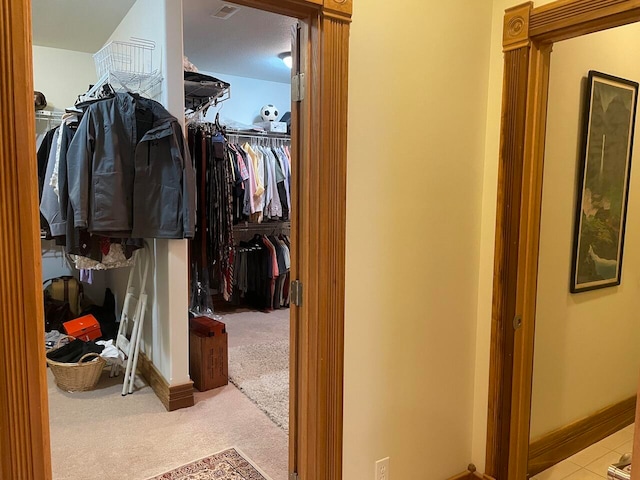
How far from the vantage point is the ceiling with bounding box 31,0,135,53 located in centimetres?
333

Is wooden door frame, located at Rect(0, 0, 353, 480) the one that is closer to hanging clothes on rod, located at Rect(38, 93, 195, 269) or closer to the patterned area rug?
the patterned area rug

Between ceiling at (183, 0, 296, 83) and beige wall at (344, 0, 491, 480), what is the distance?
1836 mm

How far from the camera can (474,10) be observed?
193 cm

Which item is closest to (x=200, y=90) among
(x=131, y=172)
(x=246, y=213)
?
(x=131, y=172)

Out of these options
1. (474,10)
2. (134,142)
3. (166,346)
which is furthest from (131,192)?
(474,10)

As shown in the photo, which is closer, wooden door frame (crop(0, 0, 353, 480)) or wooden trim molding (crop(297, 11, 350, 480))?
wooden door frame (crop(0, 0, 353, 480))

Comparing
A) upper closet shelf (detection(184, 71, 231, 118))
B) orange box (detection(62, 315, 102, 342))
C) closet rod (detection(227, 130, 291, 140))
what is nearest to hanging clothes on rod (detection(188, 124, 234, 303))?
upper closet shelf (detection(184, 71, 231, 118))

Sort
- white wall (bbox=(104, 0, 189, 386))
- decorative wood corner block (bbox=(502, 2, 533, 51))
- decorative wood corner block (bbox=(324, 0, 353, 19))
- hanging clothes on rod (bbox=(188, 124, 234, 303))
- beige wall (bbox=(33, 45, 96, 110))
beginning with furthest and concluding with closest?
beige wall (bbox=(33, 45, 96, 110)) → hanging clothes on rod (bbox=(188, 124, 234, 303)) → white wall (bbox=(104, 0, 189, 386)) → decorative wood corner block (bbox=(502, 2, 533, 51)) → decorative wood corner block (bbox=(324, 0, 353, 19))

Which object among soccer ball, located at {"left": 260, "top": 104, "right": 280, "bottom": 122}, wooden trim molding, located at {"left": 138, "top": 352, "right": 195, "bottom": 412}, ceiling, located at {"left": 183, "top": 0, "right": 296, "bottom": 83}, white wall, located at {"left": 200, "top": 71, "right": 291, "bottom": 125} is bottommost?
wooden trim molding, located at {"left": 138, "top": 352, "right": 195, "bottom": 412}

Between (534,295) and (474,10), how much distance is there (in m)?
1.21

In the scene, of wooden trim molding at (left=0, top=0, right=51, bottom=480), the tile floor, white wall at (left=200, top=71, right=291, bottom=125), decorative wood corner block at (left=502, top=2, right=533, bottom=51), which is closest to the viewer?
wooden trim molding at (left=0, top=0, right=51, bottom=480)

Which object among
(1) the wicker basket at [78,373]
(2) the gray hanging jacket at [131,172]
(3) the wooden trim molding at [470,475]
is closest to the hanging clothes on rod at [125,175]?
(2) the gray hanging jacket at [131,172]

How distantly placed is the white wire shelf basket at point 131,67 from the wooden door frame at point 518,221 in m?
2.06

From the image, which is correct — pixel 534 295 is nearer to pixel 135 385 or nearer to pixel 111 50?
pixel 135 385
